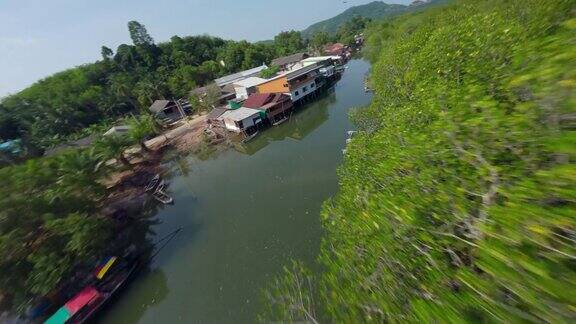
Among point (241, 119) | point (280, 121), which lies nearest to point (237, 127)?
point (241, 119)

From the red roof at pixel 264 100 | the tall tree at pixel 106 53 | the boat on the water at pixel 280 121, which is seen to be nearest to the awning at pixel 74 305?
the boat on the water at pixel 280 121

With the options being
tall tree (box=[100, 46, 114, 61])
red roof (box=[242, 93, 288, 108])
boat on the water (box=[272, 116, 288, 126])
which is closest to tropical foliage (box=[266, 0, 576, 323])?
boat on the water (box=[272, 116, 288, 126])

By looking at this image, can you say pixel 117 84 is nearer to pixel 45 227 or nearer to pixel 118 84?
pixel 118 84

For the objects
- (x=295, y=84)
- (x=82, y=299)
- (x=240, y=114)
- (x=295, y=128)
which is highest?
(x=295, y=84)

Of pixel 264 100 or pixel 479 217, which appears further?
pixel 264 100

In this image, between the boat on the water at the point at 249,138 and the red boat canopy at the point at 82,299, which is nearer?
the red boat canopy at the point at 82,299

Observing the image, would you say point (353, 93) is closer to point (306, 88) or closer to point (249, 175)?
point (306, 88)

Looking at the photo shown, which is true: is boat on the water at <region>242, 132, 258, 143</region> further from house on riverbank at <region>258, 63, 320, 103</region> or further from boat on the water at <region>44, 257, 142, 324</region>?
boat on the water at <region>44, 257, 142, 324</region>

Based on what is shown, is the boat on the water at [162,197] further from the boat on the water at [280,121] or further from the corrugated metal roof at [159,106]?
the corrugated metal roof at [159,106]
